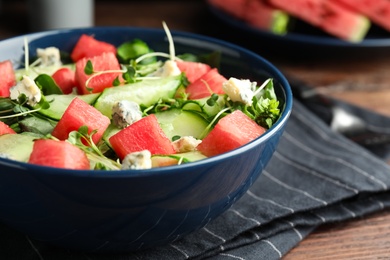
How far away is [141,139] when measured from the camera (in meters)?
1.38

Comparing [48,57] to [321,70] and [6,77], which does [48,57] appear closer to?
[6,77]

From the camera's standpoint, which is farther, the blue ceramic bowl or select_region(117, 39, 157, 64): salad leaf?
select_region(117, 39, 157, 64): salad leaf

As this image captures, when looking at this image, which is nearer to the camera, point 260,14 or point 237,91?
point 237,91

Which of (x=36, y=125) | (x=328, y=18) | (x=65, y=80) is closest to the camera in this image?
(x=36, y=125)

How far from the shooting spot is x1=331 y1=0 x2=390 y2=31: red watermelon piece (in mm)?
2867

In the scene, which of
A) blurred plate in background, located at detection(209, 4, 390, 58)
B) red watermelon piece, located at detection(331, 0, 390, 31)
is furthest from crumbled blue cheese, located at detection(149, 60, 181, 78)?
red watermelon piece, located at detection(331, 0, 390, 31)

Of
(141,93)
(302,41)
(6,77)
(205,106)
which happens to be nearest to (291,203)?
(205,106)

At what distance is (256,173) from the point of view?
1499 millimetres

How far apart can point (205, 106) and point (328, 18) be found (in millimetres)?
1448

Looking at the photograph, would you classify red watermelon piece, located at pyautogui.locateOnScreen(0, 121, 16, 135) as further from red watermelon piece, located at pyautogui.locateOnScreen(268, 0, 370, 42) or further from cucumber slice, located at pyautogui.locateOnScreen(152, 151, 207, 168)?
red watermelon piece, located at pyautogui.locateOnScreen(268, 0, 370, 42)

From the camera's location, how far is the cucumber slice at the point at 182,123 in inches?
59.6

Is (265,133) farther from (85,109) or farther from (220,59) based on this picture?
(220,59)

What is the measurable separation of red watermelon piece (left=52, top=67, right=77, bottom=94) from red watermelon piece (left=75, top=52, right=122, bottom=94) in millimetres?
31

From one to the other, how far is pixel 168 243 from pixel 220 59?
59 centimetres
